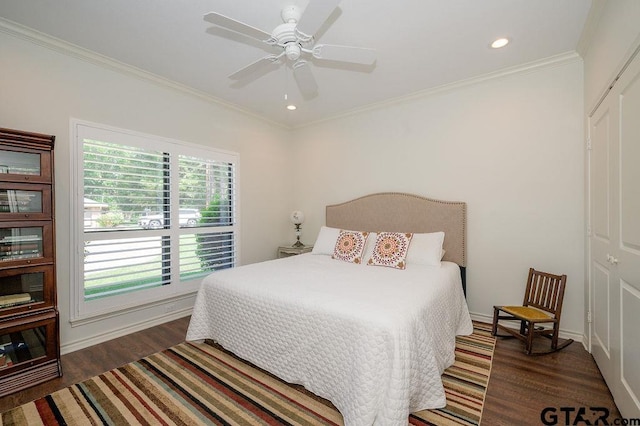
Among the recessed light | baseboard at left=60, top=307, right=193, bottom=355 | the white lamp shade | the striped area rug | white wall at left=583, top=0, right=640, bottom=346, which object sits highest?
the recessed light

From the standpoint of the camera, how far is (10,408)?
5.97ft

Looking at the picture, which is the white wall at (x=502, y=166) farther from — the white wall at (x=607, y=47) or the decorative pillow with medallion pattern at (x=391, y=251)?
the decorative pillow with medallion pattern at (x=391, y=251)

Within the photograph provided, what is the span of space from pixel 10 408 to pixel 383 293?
247cm

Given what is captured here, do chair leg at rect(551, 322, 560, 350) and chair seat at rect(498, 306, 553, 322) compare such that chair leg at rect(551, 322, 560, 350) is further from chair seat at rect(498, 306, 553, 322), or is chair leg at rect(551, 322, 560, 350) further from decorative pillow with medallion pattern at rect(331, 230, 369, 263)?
decorative pillow with medallion pattern at rect(331, 230, 369, 263)

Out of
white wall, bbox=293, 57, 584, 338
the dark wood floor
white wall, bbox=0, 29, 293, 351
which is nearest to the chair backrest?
white wall, bbox=293, 57, 584, 338

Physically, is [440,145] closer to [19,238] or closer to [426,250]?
[426,250]

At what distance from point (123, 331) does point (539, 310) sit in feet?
13.1

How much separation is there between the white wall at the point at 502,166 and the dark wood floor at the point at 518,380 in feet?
2.11

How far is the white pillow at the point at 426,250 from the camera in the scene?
292 cm

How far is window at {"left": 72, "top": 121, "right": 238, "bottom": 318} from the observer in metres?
2.64

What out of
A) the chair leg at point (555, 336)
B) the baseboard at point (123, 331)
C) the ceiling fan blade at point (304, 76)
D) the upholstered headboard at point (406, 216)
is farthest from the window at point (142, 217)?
the chair leg at point (555, 336)

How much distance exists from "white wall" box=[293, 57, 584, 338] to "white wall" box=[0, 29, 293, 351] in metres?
1.67

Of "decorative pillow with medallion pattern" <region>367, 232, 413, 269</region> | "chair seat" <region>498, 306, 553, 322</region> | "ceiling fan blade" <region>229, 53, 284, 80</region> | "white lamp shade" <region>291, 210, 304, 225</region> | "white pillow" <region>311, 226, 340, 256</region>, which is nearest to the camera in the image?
"ceiling fan blade" <region>229, 53, 284, 80</region>

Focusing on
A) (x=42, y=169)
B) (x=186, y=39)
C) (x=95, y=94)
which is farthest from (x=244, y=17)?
(x=42, y=169)
